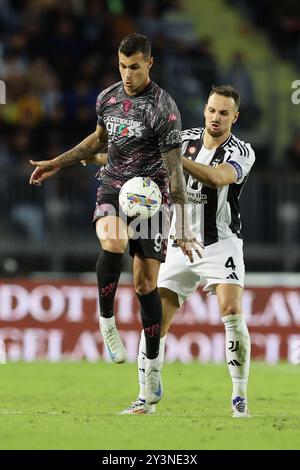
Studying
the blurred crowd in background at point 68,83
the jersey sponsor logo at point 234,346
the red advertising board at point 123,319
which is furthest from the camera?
the blurred crowd in background at point 68,83

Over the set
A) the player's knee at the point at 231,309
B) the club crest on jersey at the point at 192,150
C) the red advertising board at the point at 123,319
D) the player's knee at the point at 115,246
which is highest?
the club crest on jersey at the point at 192,150

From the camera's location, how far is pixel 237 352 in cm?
909

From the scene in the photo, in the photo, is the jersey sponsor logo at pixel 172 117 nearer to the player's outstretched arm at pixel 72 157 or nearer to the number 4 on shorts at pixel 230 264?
the player's outstretched arm at pixel 72 157

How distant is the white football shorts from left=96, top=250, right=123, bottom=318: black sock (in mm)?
738

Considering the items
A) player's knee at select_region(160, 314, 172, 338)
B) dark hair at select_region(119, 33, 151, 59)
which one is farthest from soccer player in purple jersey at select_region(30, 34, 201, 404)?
player's knee at select_region(160, 314, 172, 338)

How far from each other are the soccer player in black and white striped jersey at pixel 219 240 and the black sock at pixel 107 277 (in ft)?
1.93

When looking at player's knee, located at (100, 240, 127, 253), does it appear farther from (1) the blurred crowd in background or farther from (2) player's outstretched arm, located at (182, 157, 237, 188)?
(1) the blurred crowd in background

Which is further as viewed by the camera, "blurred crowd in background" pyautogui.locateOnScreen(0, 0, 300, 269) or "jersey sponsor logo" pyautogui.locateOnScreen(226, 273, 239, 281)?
"blurred crowd in background" pyautogui.locateOnScreen(0, 0, 300, 269)

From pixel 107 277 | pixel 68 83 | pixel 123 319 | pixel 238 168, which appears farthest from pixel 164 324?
pixel 68 83

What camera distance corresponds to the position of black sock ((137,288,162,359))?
28.8 feet

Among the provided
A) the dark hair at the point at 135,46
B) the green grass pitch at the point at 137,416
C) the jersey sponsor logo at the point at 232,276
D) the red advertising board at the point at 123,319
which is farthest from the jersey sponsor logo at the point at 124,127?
the red advertising board at the point at 123,319

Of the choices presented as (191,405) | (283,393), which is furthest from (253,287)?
(191,405)

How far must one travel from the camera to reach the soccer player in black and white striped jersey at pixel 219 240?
355 inches
